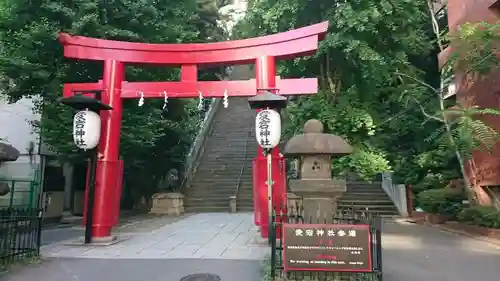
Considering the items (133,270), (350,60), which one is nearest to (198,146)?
(350,60)

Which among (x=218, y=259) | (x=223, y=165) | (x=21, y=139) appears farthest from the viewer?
(x=223, y=165)

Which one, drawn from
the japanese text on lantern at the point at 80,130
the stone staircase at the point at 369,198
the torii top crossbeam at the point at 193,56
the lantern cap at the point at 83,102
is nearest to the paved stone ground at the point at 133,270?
the japanese text on lantern at the point at 80,130

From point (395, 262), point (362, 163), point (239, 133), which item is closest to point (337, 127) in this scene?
point (362, 163)

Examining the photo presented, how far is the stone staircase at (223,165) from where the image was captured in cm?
1792

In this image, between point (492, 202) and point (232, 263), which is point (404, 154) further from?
point (232, 263)

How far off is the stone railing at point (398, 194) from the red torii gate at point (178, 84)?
844 centimetres

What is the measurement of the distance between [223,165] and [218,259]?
1370 centimetres

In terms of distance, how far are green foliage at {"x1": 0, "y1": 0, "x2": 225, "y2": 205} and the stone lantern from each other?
6.87 metres

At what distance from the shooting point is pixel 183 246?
8.77 metres

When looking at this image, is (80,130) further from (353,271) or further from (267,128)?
(353,271)

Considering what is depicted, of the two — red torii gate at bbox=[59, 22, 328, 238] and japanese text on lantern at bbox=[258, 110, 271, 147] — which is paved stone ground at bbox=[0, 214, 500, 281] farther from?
japanese text on lantern at bbox=[258, 110, 271, 147]

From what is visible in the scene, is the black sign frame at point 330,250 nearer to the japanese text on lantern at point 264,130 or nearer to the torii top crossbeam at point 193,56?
the japanese text on lantern at point 264,130

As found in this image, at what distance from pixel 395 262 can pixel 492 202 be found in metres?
7.04

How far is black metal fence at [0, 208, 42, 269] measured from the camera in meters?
6.83
